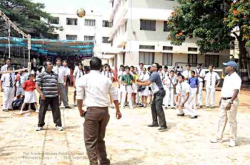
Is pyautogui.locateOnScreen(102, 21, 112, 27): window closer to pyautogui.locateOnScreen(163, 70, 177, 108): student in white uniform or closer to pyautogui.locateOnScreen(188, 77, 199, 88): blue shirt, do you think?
pyautogui.locateOnScreen(163, 70, 177, 108): student in white uniform

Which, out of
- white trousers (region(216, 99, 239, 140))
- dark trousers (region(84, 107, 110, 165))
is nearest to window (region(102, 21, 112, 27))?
white trousers (region(216, 99, 239, 140))

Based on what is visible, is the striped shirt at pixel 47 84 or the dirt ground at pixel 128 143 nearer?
the dirt ground at pixel 128 143

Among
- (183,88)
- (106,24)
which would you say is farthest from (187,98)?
(106,24)

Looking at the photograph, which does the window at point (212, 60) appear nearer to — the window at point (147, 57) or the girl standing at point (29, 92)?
the window at point (147, 57)

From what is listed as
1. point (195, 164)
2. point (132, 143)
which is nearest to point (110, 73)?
point (132, 143)

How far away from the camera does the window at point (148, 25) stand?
78.0 ft

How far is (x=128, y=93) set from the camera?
11383 millimetres

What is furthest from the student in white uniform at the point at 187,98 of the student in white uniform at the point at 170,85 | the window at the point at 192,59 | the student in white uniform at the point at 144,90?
the window at the point at 192,59

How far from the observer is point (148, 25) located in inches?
942

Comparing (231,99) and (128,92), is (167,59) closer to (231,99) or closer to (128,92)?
(128,92)

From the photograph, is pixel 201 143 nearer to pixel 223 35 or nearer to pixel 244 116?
pixel 244 116

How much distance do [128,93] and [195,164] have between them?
21.7 feet

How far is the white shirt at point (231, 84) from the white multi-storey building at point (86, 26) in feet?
119

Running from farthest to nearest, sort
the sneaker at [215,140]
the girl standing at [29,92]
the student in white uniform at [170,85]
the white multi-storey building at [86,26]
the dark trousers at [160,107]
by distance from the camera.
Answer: the white multi-storey building at [86,26] → the student in white uniform at [170,85] → the girl standing at [29,92] → the dark trousers at [160,107] → the sneaker at [215,140]
